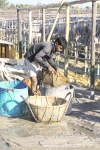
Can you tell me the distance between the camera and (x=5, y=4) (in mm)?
77562

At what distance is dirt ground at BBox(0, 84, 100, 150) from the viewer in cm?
387

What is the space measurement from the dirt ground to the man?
109 cm

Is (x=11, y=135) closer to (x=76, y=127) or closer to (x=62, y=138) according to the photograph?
(x=62, y=138)

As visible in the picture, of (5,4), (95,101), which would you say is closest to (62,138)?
(95,101)

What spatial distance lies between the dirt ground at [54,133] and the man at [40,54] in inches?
43.0

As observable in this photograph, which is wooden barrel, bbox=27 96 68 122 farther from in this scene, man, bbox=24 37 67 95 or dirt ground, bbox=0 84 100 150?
man, bbox=24 37 67 95

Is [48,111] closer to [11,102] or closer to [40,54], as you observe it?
[11,102]

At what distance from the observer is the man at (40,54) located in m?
5.01

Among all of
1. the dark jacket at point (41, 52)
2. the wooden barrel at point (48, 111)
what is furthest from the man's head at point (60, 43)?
the wooden barrel at point (48, 111)

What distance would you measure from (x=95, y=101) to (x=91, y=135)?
2.41m

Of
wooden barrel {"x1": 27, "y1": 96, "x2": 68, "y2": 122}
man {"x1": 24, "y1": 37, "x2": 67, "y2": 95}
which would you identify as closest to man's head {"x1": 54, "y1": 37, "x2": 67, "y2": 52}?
man {"x1": 24, "y1": 37, "x2": 67, "y2": 95}

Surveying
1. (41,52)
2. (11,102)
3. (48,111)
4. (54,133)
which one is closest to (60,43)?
(41,52)

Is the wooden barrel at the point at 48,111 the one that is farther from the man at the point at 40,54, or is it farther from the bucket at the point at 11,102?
the man at the point at 40,54

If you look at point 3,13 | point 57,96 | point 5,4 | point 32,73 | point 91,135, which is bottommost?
point 91,135
